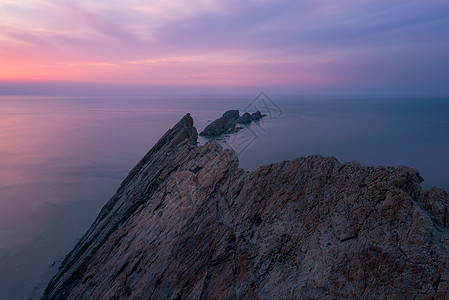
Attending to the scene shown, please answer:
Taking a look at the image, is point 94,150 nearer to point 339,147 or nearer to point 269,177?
point 339,147

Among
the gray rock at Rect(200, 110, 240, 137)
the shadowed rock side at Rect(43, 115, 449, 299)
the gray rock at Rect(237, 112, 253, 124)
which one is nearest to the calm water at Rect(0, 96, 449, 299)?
the shadowed rock side at Rect(43, 115, 449, 299)

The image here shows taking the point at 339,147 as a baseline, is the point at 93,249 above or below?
above

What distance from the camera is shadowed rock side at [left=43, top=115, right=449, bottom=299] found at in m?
8.27

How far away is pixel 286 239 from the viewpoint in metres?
10.5

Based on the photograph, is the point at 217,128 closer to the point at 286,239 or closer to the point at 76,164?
the point at 76,164

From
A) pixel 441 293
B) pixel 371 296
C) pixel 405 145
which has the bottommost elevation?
pixel 405 145

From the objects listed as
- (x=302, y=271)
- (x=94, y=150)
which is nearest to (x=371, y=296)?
(x=302, y=271)

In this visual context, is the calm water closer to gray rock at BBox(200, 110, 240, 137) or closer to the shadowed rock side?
the shadowed rock side

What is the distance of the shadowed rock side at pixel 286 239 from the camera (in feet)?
27.1

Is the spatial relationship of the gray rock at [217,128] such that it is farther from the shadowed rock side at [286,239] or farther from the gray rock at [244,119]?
the shadowed rock side at [286,239]

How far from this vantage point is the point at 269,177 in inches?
503

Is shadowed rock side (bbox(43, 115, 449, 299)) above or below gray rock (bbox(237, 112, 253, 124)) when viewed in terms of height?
above

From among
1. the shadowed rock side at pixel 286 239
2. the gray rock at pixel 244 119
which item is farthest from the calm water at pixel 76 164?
the gray rock at pixel 244 119

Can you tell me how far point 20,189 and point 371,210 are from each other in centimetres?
5660
